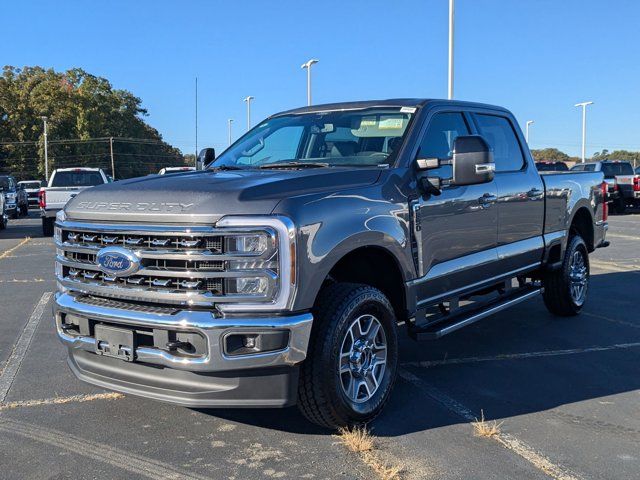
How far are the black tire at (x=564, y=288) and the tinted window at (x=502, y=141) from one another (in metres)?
1.29

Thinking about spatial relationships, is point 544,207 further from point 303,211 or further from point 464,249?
point 303,211

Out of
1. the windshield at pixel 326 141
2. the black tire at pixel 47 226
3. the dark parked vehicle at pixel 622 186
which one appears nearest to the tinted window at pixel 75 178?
the black tire at pixel 47 226

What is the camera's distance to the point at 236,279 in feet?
10.7

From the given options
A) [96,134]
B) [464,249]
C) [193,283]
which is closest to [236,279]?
[193,283]

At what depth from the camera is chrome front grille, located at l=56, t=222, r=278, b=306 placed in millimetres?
3234

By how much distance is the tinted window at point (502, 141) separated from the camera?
18.7ft

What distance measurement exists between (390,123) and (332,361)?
1.97m

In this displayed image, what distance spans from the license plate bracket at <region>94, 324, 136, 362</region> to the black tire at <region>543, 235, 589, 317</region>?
181 inches

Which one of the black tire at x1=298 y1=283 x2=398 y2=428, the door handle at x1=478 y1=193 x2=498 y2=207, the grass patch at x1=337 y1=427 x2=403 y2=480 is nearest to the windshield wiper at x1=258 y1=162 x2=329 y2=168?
the black tire at x1=298 y1=283 x2=398 y2=428

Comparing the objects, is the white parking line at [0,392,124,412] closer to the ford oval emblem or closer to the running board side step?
the ford oval emblem

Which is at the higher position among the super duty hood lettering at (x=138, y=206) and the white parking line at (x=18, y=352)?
the super duty hood lettering at (x=138, y=206)

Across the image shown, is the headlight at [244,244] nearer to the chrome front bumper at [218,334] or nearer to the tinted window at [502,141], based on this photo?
the chrome front bumper at [218,334]

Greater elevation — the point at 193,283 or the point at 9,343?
the point at 193,283

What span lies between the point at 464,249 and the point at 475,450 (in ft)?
5.76
